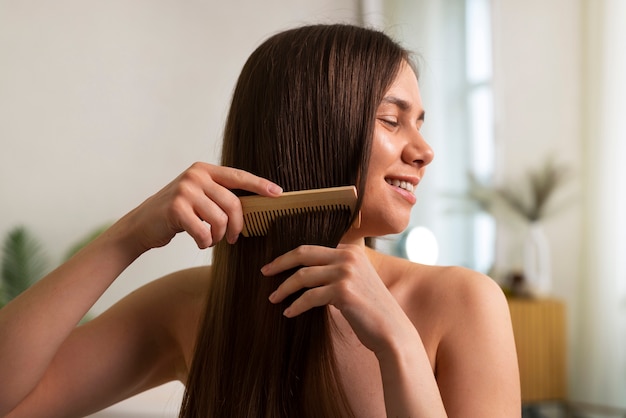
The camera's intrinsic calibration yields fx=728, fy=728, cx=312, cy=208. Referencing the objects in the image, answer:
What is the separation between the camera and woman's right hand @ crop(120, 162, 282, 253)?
3.59 ft

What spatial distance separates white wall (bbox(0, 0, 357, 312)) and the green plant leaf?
0.13 meters

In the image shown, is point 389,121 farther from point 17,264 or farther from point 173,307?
point 17,264

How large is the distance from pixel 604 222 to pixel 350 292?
3.95 metres

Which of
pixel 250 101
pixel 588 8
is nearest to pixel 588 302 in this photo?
pixel 588 8

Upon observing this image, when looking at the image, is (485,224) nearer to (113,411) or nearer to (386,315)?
(113,411)

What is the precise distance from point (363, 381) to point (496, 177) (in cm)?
396

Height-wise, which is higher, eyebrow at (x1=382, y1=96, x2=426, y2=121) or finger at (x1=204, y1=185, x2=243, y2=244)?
eyebrow at (x1=382, y1=96, x2=426, y2=121)

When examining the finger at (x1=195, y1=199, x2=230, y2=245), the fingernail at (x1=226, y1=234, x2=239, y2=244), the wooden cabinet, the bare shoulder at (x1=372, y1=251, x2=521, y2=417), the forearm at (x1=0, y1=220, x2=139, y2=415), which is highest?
the finger at (x1=195, y1=199, x2=230, y2=245)

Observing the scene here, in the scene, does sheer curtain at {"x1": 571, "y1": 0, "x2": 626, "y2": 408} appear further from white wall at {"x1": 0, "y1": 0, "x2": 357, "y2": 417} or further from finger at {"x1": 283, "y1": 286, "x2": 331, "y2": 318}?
finger at {"x1": 283, "y1": 286, "x2": 331, "y2": 318}

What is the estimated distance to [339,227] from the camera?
3.70 ft

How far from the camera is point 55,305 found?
4.01 ft

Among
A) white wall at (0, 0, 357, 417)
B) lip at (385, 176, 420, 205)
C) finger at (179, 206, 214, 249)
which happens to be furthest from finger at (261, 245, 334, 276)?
white wall at (0, 0, 357, 417)

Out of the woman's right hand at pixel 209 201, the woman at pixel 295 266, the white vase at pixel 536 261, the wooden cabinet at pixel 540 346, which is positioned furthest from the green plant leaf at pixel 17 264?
the woman's right hand at pixel 209 201

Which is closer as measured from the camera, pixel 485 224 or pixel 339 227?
pixel 339 227
